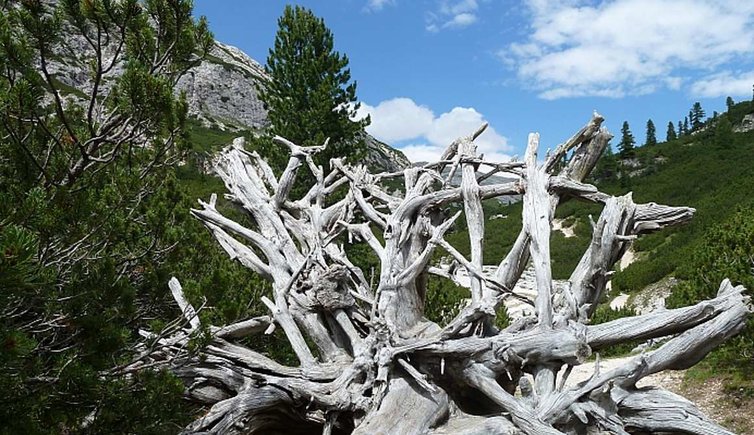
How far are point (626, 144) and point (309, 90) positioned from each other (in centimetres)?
4010

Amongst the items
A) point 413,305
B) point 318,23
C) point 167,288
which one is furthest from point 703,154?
point 167,288

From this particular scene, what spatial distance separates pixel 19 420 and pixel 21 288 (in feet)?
2.94

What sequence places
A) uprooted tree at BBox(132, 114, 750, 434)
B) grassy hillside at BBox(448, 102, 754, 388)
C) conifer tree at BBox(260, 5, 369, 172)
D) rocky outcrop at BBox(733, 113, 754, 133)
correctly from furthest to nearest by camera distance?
rocky outcrop at BBox(733, 113, 754, 133) → conifer tree at BBox(260, 5, 369, 172) → grassy hillside at BBox(448, 102, 754, 388) → uprooted tree at BBox(132, 114, 750, 434)

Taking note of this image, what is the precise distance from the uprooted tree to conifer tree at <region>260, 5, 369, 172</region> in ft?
17.8

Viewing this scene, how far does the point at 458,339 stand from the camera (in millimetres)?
4488

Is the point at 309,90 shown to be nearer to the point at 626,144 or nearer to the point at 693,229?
the point at 693,229

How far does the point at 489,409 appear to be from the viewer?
470 centimetres

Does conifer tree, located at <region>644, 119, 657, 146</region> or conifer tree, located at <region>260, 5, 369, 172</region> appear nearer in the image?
conifer tree, located at <region>260, 5, 369, 172</region>

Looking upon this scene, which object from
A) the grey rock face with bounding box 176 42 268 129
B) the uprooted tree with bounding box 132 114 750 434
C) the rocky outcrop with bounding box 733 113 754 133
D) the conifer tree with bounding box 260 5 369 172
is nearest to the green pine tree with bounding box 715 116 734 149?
the rocky outcrop with bounding box 733 113 754 133

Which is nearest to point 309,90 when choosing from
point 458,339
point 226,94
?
point 458,339

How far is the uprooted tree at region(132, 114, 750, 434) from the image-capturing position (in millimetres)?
4062

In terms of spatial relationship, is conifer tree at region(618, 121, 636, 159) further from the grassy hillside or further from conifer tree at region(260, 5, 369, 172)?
conifer tree at region(260, 5, 369, 172)

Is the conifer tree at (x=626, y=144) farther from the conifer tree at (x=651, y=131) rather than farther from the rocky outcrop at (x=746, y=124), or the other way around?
the conifer tree at (x=651, y=131)

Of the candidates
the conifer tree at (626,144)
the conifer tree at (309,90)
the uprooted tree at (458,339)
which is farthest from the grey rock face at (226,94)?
the uprooted tree at (458,339)
